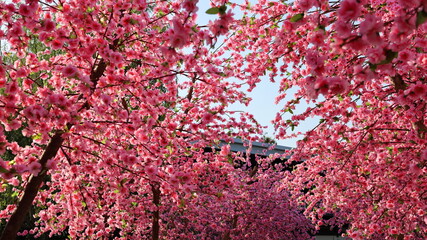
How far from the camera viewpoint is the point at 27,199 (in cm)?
479

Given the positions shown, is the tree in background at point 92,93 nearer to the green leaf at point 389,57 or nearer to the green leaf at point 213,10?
the green leaf at point 213,10

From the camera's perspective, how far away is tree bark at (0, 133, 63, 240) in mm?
4625

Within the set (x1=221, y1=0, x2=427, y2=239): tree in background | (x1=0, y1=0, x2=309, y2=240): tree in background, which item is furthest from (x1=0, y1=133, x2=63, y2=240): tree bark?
(x1=221, y1=0, x2=427, y2=239): tree in background

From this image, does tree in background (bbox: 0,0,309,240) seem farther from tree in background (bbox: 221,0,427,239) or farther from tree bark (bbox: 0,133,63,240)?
tree in background (bbox: 221,0,427,239)

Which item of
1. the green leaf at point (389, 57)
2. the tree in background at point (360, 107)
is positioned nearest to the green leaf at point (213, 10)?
the green leaf at point (389, 57)

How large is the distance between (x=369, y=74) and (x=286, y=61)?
15.3ft

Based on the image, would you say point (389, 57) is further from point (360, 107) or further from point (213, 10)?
point (360, 107)

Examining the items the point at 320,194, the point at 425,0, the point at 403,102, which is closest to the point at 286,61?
the point at 403,102

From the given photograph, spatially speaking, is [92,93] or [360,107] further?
[360,107]

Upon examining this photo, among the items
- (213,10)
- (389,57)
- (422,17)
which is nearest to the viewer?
(422,17)

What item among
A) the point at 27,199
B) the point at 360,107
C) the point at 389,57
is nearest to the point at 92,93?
the point at 27,199

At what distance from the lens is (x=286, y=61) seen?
6832 millimetres

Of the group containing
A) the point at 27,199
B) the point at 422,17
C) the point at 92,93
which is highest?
the point at 92,93

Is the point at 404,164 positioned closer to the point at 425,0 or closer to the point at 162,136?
the point at 162,136
